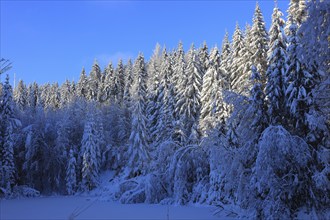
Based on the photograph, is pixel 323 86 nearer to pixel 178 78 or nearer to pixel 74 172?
pixel 178 78

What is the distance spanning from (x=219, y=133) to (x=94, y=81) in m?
54.0

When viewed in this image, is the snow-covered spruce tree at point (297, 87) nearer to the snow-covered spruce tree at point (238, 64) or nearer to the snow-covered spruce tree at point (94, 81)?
the snow-covered spruce tree at point (238, 64)

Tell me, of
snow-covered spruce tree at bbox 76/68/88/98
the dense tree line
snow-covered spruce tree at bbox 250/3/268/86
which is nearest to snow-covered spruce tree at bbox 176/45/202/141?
the dense tree line

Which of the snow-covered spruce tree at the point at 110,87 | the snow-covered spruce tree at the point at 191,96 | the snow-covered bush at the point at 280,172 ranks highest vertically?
the snow-covered spruce tree at the point at 110,87

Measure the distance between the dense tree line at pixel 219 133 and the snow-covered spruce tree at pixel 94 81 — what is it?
625cm

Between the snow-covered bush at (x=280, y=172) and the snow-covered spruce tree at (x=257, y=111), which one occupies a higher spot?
the snow-covered spruce tree at (x=257, y=111)

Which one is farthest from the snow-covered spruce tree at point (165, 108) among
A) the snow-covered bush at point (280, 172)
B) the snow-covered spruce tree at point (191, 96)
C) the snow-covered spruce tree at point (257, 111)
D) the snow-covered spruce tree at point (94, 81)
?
the snow-covered spruce tree at point (94, 81)

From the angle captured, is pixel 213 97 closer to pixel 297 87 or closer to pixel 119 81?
pixel 297 87

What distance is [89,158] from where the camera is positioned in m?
43.6

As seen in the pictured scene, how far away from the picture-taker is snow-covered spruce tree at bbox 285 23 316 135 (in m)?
15.8

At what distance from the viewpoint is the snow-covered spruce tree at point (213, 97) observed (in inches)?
1129

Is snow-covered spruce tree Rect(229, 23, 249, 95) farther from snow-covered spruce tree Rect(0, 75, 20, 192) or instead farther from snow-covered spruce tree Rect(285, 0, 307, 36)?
snow-covered spruce tree Rect(0, 75, 20, 192)

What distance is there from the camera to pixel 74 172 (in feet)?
139

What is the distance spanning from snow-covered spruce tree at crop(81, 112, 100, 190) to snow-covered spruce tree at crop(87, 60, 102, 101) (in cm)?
2224
